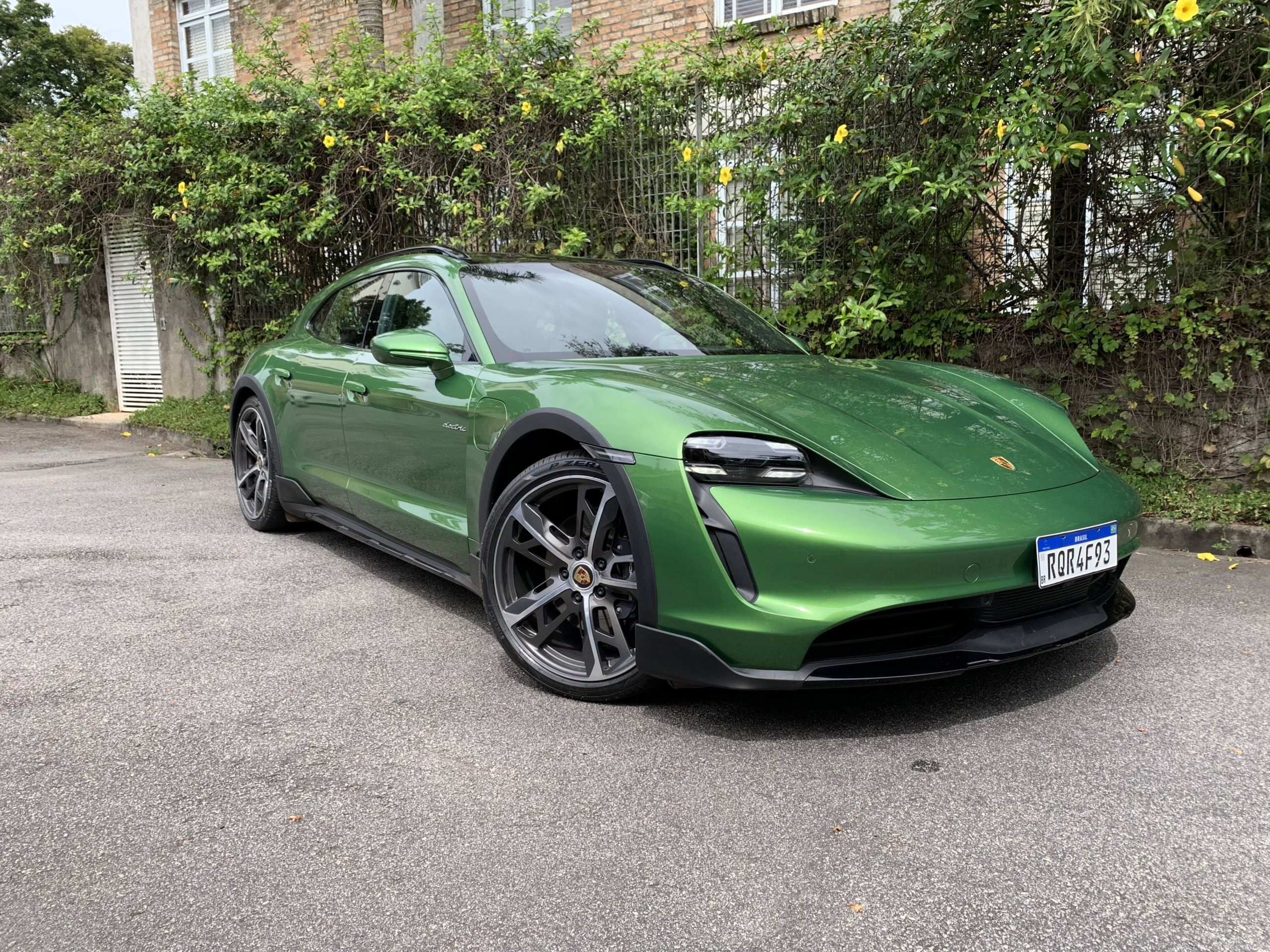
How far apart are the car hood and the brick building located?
4776 millimetres

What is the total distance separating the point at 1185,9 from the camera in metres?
4.18

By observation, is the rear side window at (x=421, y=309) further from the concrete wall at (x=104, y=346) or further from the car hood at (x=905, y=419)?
the concrete wall at (x=104, y=346)

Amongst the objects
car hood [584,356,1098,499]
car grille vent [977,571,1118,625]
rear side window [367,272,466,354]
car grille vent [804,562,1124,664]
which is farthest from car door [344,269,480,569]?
car grille vent [977,571,1118,625]

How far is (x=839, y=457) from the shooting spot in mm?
2699

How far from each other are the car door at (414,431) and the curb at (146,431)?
5.00 m

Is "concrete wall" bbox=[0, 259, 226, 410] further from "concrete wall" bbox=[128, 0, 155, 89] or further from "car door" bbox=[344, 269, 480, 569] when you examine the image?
"car door" bbox=[344, 269, 480, 569]

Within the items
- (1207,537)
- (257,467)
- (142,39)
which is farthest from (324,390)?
(142,39)

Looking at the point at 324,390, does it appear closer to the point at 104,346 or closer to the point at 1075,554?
the point at 1075,554

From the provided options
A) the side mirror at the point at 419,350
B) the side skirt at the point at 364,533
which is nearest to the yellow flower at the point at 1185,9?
the side mirror at the point at 419,350

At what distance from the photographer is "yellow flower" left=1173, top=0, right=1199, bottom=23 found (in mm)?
4164

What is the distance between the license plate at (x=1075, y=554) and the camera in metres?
2.65

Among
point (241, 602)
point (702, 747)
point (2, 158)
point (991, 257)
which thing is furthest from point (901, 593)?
point (2, 158)

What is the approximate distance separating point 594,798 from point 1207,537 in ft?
12.7

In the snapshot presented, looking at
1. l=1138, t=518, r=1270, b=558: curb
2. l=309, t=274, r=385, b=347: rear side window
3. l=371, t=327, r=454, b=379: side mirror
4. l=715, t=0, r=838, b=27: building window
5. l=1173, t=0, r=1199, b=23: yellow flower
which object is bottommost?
l=1138, t=518, r=1270, b=558: curb
